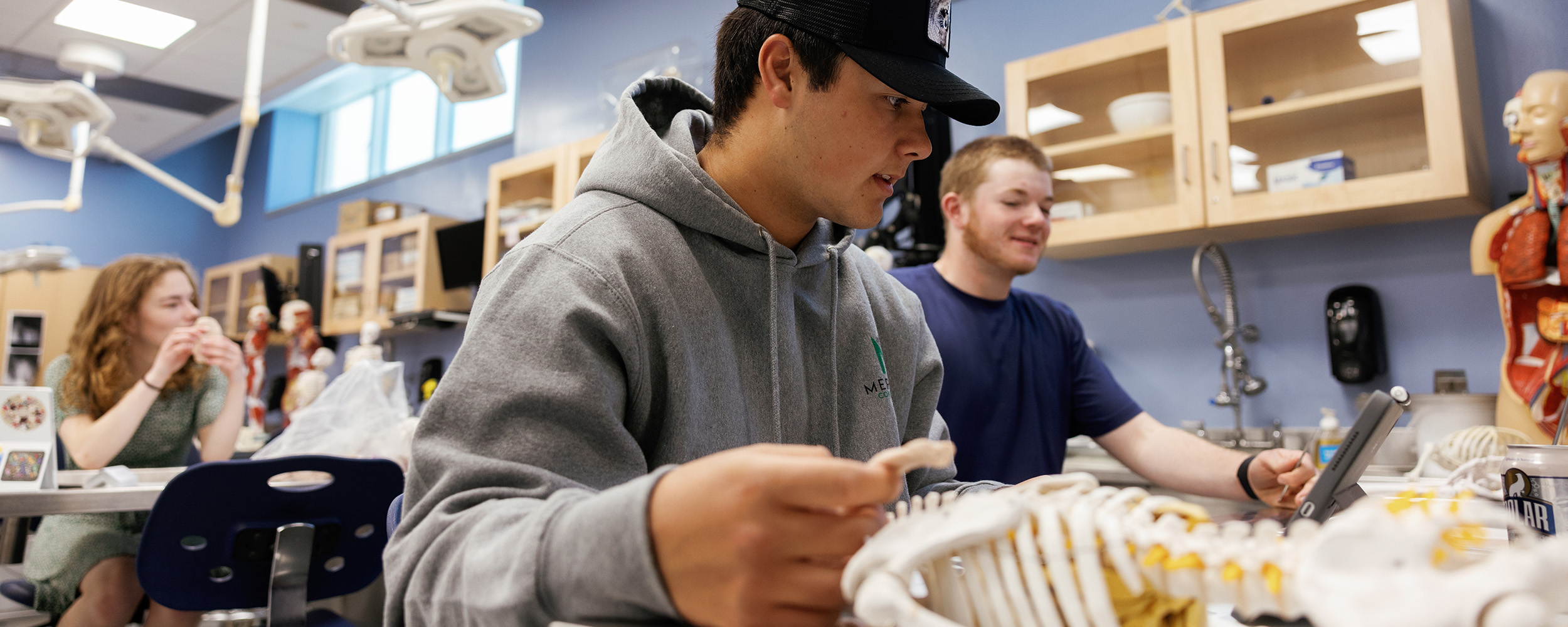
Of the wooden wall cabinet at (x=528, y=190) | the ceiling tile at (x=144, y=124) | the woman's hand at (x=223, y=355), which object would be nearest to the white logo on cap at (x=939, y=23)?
the woman's hand at (x=223, y=355)

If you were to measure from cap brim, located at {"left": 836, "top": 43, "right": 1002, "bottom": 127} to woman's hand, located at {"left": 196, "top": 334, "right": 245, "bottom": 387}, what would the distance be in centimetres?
248

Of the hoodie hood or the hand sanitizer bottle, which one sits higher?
the hoodie hood

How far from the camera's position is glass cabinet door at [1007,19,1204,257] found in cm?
275

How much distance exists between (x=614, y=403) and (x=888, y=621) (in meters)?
0.37

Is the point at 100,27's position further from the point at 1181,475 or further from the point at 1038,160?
the point at 1181,475

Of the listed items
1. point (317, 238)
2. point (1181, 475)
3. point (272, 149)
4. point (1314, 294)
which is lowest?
point (1181, 475)

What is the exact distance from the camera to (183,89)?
618 cm

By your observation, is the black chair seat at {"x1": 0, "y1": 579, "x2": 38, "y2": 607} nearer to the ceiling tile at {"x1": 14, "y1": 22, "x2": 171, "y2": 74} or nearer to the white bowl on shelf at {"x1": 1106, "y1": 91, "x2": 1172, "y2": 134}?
the white bowl on shelf at {"x1": 1106, "y1": 91, "x2": 1172, "y2": 134}

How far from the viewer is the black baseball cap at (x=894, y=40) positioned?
0.85 metres

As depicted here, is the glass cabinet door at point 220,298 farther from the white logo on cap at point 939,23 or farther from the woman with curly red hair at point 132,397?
the white logo on cap at point 939,23

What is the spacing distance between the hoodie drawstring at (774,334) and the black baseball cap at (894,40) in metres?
0.21

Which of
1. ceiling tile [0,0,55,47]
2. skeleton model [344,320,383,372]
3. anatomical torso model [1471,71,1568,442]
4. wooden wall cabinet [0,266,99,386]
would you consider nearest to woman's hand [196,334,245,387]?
skeleton model [344,320,383,372]

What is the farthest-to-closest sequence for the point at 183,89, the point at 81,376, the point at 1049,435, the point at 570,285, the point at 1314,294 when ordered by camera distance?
the point at 183,89 → the point at 1314,294 → the point at 81,376 → the point at 1049,435 → the point at 570,285

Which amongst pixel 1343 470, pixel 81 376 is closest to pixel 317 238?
pixel 81 376
